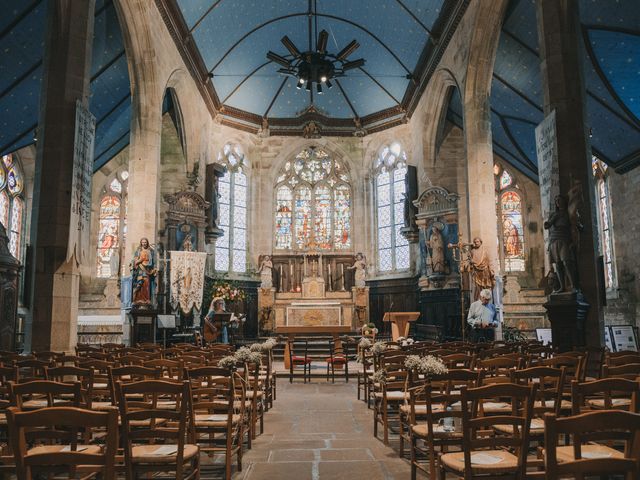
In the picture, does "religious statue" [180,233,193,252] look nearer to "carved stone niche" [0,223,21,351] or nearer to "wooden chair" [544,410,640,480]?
"carved stone niche" [0,223,21,351]

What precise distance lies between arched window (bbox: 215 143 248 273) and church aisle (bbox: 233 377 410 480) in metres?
14.1

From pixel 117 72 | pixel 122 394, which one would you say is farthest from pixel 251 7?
pixel 122 394

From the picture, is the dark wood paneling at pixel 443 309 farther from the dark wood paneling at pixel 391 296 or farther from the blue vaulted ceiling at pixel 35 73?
the blue vaulted ceiling at pixel 35 73

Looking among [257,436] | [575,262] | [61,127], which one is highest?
[61,127]

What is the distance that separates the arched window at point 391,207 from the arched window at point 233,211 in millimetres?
5601

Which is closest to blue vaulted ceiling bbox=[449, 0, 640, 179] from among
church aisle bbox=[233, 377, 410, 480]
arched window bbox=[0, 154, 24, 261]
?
church aisle bbox=[233, 377, 410, 480]

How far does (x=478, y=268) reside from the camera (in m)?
14.2

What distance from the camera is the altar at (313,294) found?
1938cm

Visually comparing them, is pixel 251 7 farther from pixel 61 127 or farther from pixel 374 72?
pixel 61 127

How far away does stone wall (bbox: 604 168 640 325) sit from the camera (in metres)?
16.1

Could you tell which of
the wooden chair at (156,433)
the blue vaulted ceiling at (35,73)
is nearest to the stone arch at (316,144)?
the blue vaulted ceiling at (35,73)

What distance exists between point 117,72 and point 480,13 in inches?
386

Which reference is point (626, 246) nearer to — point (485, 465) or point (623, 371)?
point (623, 371)

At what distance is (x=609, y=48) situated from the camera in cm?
1318
